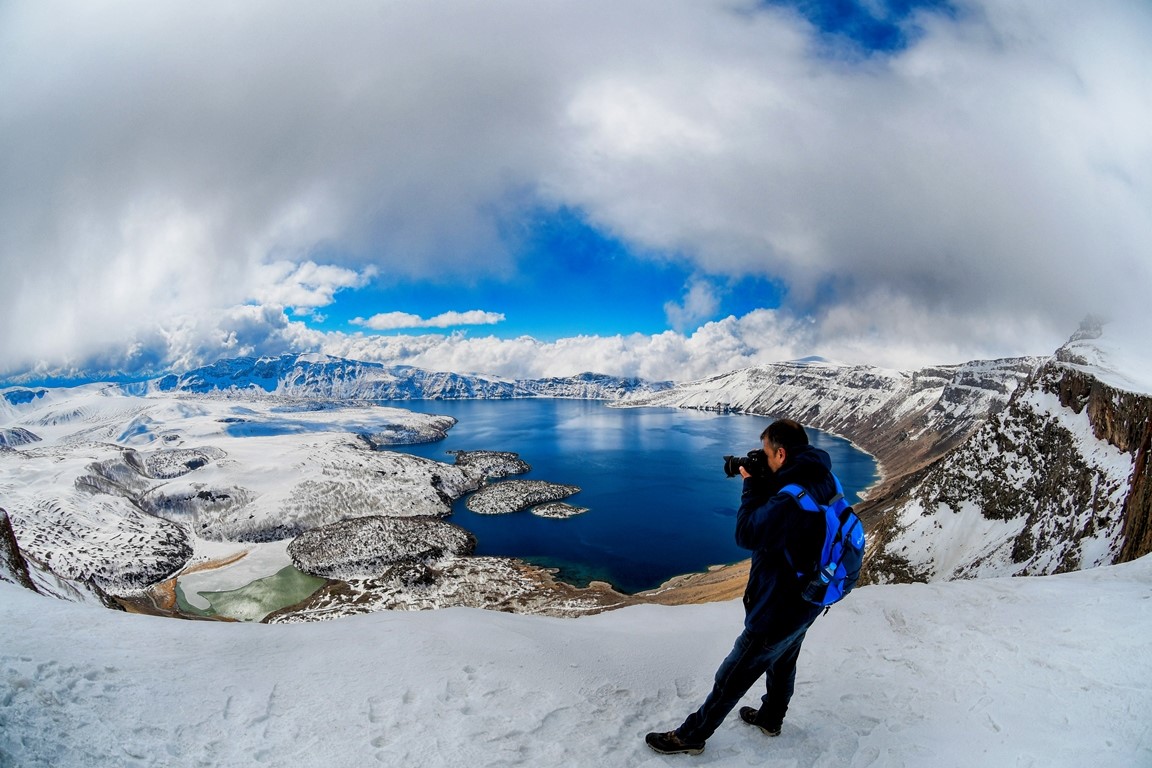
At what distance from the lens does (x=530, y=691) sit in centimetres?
523

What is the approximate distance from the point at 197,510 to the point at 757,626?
80179 millimetres

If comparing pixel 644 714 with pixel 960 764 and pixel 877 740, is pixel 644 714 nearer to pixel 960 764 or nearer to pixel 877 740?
pixel 877 740

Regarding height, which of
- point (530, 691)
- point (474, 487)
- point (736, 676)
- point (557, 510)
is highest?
point (736, 676)

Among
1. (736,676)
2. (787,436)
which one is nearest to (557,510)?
(736,676)

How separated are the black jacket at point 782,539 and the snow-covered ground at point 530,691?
4.51 feet

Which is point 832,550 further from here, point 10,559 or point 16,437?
point 16,437

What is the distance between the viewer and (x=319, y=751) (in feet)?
13.3

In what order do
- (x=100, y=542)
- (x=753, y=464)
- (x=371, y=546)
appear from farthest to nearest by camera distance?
(x=371, y=546), (x=100, y=542), (x=753, y=464)

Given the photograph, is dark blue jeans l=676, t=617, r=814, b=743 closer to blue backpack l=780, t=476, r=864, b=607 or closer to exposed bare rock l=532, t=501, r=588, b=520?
blue backpack l=780, t=476, r=864, b=607

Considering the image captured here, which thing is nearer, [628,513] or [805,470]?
[805,470]

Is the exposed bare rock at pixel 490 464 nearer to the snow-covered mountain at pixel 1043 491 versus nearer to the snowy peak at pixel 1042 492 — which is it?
the snow-covered mountain at pixel 1043 491

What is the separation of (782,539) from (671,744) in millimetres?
2196

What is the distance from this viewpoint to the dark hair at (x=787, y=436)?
4.48 m

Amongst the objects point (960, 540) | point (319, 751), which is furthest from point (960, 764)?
point (960, 540)
